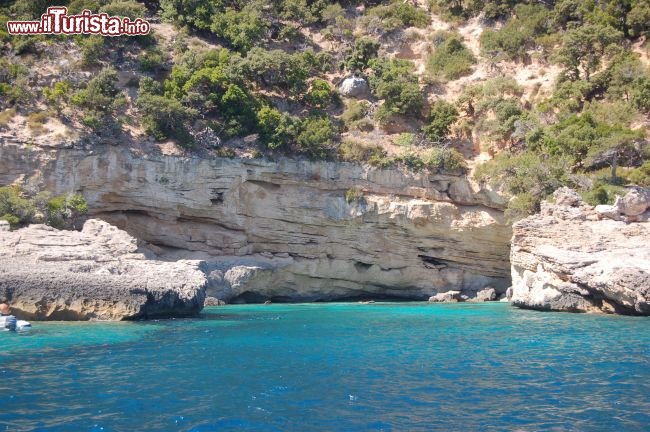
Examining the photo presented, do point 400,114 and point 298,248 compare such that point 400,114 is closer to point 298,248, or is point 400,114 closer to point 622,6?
point 298,248

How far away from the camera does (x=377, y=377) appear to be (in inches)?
457

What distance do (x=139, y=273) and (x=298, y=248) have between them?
43.8 ft

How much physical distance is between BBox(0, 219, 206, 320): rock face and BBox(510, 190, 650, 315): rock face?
13377 mm

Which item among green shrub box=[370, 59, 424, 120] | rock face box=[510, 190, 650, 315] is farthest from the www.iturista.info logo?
rock face box=[510, 190, 650, 315]

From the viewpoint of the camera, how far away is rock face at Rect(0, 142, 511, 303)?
3148 cm

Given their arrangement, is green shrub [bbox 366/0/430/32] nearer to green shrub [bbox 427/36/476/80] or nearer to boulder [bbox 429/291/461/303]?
green shrub [bbox 427/36/476/80]

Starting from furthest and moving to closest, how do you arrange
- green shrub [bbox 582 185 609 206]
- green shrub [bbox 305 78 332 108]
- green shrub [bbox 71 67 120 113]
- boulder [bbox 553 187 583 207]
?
green shrub [bbox 305 78 332 108] < green shrub [bbox 71 67 120 113] < green shrub [bbox 582 185 609 206] < boulder [bbox 553 187 583 207]

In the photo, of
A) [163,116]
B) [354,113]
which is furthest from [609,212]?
[163,116]

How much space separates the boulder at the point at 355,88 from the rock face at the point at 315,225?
8938 mm

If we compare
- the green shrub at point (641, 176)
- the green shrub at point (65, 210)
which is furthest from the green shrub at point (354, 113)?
the green shrub at point (65, 210)

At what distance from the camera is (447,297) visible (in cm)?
3247

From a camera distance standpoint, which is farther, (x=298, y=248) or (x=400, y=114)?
(x=400, y=114)

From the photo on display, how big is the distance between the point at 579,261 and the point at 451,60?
2372 centimetres

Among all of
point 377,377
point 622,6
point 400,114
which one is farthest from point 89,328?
point 622,6
